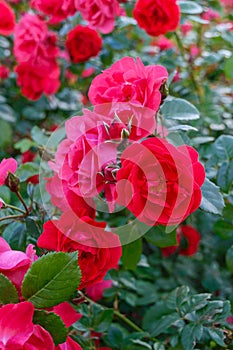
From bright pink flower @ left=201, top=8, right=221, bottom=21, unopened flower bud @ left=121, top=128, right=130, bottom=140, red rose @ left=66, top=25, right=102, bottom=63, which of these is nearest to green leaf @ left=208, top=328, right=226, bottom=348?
unopened flower bud @ left=121, top=128, right=130, bottom=140

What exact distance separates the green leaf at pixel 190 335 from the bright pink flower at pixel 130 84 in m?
0.36

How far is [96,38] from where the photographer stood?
1314 mm

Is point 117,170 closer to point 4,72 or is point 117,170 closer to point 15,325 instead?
point 15,325

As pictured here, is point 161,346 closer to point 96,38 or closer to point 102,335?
point 102,335

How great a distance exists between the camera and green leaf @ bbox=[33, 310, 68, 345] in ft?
1.94

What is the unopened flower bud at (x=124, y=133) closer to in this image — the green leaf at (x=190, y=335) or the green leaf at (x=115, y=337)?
the green leaf at (x=190, y=335)

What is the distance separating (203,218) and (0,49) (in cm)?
86

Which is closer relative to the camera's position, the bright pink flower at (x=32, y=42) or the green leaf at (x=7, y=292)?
the green leaf at (x=7, y=292)

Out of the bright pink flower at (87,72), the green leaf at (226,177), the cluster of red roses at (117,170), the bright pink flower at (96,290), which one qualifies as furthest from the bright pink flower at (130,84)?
the bright pink flower at (87,72)

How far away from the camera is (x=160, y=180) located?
0.62 metres

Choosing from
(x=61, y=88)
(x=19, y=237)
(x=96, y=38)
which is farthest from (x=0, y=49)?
(x=19, y=237)

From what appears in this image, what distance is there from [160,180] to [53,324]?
200mm

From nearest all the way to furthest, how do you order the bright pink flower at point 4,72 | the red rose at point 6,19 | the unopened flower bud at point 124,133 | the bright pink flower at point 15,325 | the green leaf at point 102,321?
the bright pink flower at point 15,325
the unopened flower bud at point 124,133
the green leaf at point 102,321
the red rose at point 6,19
the bright pink flower at point 4,72

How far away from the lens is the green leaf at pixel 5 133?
164 cm
